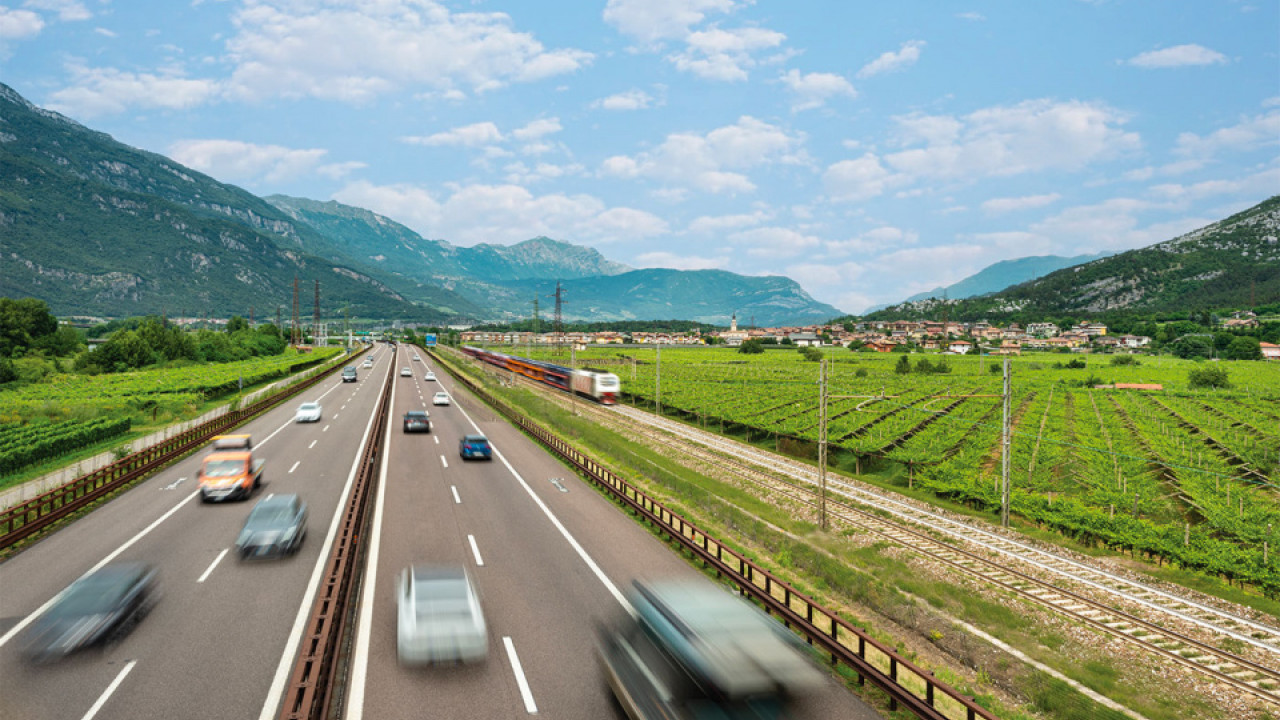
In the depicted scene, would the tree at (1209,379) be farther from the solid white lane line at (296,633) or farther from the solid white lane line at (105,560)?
→ the solid white lane line at (105,560)

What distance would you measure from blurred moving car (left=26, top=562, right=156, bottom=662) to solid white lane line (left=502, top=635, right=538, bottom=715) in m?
8.06

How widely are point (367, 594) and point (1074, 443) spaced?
5211 centimetres

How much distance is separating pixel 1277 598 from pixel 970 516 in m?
11.4

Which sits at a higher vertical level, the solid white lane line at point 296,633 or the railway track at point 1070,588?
the solid white lane line at point 296,633

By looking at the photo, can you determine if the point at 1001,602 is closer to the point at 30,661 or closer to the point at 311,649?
the point at 311,649

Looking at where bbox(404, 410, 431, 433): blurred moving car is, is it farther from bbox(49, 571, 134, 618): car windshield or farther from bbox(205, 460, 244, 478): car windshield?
bbox(49, 571, 134, 618): car windshield

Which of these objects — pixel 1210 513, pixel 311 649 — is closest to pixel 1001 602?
pixel 1210 513

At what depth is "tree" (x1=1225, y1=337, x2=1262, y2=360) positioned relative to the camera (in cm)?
13625

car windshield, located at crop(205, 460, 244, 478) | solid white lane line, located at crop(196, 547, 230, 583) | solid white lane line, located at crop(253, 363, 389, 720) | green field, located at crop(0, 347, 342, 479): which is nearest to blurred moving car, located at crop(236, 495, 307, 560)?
solid white lane line, located at crop(196, 547, 230, 583)

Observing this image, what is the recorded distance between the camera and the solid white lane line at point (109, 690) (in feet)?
32.6

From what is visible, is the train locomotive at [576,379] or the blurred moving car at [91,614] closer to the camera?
the blurred moving car at [91,614]

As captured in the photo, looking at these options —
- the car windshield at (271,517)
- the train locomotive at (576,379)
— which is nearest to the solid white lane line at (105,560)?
the car windshield at (271,517)

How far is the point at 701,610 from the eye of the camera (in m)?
9.54

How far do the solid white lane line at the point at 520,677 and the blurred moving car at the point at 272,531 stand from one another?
8950mm
